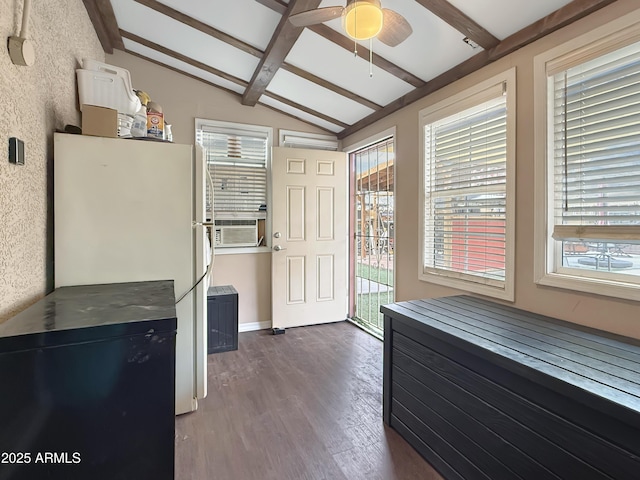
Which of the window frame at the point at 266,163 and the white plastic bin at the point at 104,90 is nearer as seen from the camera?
the white plastic bin at the point at 104,90

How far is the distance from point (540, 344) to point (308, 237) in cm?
261

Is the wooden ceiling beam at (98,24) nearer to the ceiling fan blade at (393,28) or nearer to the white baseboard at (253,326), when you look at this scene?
the ceiling fan blade at (393,28)

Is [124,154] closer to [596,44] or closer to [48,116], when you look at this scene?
[48,116]

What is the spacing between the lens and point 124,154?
175cm

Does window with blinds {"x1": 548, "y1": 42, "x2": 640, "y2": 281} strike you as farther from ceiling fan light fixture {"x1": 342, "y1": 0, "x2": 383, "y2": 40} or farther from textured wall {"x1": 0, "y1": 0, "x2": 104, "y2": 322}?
textured wall {"x1": 0, "y1": 0, "x2": 104, "y2": 322}

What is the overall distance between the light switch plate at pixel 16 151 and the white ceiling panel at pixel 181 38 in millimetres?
1794

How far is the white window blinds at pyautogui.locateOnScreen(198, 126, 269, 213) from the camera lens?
11.5 feet

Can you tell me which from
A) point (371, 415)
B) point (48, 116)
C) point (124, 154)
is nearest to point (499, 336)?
point (371, 415)

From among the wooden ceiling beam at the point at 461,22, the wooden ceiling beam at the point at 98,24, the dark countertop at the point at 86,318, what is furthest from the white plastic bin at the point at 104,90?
the wooden ceiling beam at the point at 461,22

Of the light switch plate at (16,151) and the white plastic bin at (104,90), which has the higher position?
the white plastic bin at (104,90)

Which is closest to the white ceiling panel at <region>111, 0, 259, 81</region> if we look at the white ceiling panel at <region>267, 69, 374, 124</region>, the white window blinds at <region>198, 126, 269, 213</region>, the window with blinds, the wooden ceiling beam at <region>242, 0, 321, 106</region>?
the wooden ceiling beam at <region>242, 0, 321, 106</region>

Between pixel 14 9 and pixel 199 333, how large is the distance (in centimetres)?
176

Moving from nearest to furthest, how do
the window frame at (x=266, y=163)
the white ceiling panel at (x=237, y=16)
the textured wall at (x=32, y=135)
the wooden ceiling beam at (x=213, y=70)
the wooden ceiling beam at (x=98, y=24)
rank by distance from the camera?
the textured wall at (x=32, y=135) → the white ceiling panel at (x=237, y=16) → the wooden ceiling beam at (x=98, y=24) → the wooden ceiling beam at (x=213, y=70) → the window frame at (x=266, y=163)

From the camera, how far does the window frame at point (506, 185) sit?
6.43 ft
